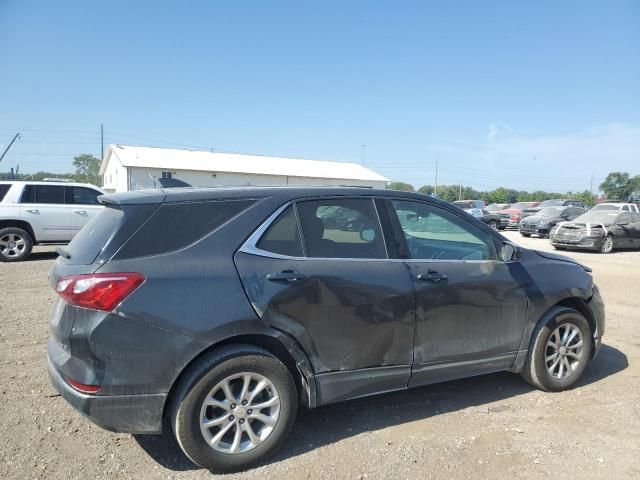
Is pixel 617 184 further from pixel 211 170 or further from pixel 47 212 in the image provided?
pixel 47 212

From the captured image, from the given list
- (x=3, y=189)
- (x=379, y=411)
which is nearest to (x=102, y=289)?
(x=379, y=411)

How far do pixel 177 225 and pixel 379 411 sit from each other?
2.16 m

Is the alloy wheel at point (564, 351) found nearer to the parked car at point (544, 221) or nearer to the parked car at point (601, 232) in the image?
the parked car at point (601, 232)

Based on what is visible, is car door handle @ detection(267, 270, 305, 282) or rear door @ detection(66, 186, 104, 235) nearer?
car door handle @ detection(267, 270, 305, 282)

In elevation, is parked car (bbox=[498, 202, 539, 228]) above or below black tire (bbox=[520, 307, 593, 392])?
above

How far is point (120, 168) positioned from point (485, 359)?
133 ft

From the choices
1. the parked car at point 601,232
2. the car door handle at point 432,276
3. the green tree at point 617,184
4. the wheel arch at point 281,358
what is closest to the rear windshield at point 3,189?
the wheel arch at point 281,358

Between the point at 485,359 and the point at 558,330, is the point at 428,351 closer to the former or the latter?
the point at 485,359

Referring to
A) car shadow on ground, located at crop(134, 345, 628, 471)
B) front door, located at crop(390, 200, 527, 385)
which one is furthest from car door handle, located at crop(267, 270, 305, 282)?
car shadow on ground, located at crop(134, 345, 628, 471)

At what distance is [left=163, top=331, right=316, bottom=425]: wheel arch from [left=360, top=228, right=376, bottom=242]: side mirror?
918 millimetres

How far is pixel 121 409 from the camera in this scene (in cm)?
266

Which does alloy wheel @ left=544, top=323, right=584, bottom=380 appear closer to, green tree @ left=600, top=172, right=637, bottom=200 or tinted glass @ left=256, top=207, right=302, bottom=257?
tinted glass @ left=256, top=207, right=302, bottom=257

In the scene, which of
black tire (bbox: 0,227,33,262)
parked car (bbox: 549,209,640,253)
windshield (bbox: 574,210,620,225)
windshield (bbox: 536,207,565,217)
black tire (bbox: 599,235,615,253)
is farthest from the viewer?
windshield (bbox: 536,207,565,217)

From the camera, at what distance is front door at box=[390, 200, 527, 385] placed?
342 centimetres
